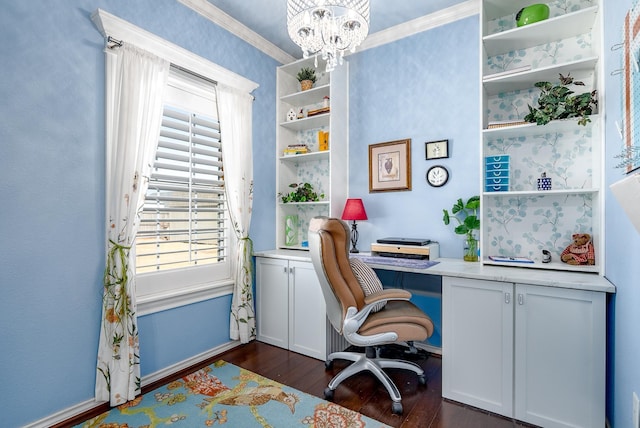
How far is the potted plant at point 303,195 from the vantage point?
11.2 ft

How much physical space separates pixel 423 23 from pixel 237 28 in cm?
169

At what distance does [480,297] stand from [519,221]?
0.84 metres

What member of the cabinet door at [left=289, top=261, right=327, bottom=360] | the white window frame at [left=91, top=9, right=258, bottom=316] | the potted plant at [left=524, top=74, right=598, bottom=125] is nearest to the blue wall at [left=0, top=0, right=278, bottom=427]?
the white window frame at [left=91, top=9, right=258, bottom=316]

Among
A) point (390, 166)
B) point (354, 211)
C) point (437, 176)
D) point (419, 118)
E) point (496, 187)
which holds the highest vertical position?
point (419, 118)

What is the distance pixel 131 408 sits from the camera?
2.04m

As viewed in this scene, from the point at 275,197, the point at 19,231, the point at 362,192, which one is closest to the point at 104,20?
the point at 19,231

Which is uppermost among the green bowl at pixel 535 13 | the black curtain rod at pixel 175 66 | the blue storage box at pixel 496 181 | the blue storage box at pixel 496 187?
the green bowl at pixel 535 13

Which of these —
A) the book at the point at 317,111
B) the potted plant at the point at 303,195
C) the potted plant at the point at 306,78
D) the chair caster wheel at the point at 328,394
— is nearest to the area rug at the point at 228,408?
the chair caster wheel at the point at 328,394

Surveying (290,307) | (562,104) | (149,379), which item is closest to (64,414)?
(149,379)

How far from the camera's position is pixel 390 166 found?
3.08 meters

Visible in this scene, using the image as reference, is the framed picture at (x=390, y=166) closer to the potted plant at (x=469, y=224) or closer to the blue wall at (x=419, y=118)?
the blue wall at (x=419, y=118)

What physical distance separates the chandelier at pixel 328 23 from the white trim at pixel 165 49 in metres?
1.09

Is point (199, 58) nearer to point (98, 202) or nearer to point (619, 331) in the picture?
point (98, 202)

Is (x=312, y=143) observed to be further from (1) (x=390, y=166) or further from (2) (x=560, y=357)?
(2) (x=560, y=357)
